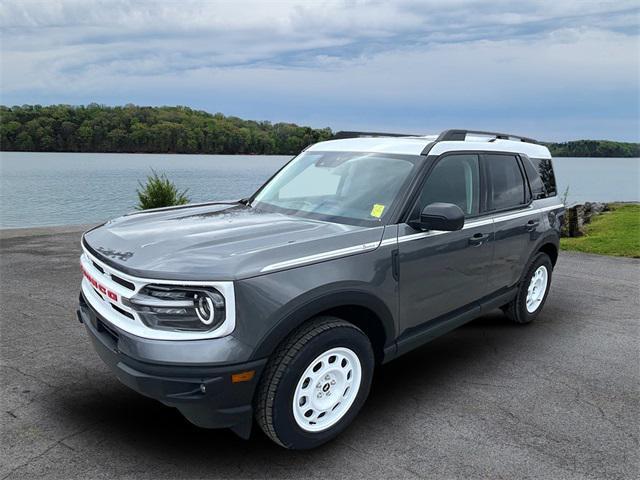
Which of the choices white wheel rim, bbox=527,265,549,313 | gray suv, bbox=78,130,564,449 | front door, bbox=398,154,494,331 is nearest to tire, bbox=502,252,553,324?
white wheel rim, bbox=527,265,549,313

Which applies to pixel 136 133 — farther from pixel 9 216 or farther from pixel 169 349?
pixel 169 349

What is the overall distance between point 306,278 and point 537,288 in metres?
3.74

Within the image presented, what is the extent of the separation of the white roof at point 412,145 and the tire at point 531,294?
117cm

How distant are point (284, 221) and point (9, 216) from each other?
15838 mm

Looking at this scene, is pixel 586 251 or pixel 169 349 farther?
pixel 586 251

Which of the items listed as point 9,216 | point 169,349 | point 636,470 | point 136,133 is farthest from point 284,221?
point 136,133

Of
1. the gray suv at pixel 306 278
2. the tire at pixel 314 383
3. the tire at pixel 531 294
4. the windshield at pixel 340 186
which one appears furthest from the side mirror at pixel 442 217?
the tire at pixel 531 294

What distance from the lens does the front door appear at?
139 inches

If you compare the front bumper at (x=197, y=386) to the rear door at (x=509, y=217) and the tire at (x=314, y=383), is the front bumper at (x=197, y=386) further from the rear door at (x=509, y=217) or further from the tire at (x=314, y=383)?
the rear door at (x=509, y=217)

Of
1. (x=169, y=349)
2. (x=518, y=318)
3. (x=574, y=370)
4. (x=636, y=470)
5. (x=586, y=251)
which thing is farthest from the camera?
(x=586, y=251)

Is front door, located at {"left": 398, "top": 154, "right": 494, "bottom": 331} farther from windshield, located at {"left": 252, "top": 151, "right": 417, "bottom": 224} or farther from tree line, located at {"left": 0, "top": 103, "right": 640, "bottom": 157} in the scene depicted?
tree line, located at {"left": 0, "top": 103, "right": 640, "bottom": 157}

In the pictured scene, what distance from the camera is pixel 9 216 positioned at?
16266 millimetres

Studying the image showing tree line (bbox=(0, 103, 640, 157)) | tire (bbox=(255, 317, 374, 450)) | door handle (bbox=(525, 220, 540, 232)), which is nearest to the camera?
tire (bbox=(255, 317, 374, 450))

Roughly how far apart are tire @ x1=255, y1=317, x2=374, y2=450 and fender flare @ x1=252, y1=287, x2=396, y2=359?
0.11 m
